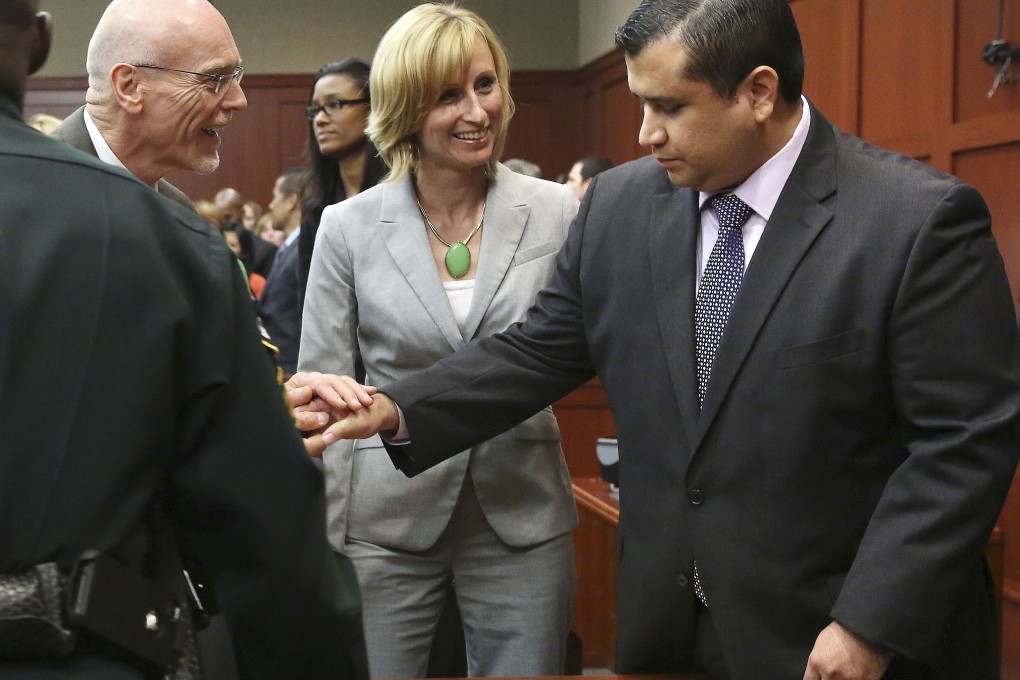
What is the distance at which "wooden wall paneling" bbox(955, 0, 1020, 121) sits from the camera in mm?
4137

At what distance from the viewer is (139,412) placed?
3.50ft

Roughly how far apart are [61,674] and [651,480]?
1036 millimetres

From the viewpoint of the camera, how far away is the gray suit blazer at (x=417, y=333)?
2250mm

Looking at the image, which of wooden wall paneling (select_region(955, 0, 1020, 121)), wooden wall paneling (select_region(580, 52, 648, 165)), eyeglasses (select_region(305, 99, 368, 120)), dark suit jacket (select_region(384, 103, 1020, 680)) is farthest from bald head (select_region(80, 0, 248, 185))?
wooden wall paneling (select_region(580, 52, 648, 165))

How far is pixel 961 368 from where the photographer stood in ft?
5.51

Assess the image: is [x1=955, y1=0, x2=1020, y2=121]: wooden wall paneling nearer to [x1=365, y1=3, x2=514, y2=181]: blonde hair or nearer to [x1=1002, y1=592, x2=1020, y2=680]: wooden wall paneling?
[x1=1002, y1=592, x2=1020, y2=680]: wooden wall paneling

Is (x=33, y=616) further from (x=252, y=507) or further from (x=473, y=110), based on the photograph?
(x=473, y=110)

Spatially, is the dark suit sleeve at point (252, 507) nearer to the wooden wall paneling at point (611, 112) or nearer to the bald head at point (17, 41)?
the bald head at point (17, 41)

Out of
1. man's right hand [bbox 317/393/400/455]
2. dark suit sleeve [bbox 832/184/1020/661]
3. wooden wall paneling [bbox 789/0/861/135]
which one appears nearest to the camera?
dark suit sleeve [bbox 832/184/1020/661]

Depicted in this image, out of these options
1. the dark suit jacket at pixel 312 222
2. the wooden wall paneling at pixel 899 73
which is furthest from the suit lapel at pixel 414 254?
the wooden wall paneling at pixel 899 73

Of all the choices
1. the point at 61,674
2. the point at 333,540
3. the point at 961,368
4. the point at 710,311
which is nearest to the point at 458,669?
the point at 333,540

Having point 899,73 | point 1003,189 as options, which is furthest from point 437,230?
point 899,73

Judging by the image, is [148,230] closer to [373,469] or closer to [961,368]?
[961,368]

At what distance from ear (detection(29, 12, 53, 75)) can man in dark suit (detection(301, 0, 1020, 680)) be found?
3.00ft
